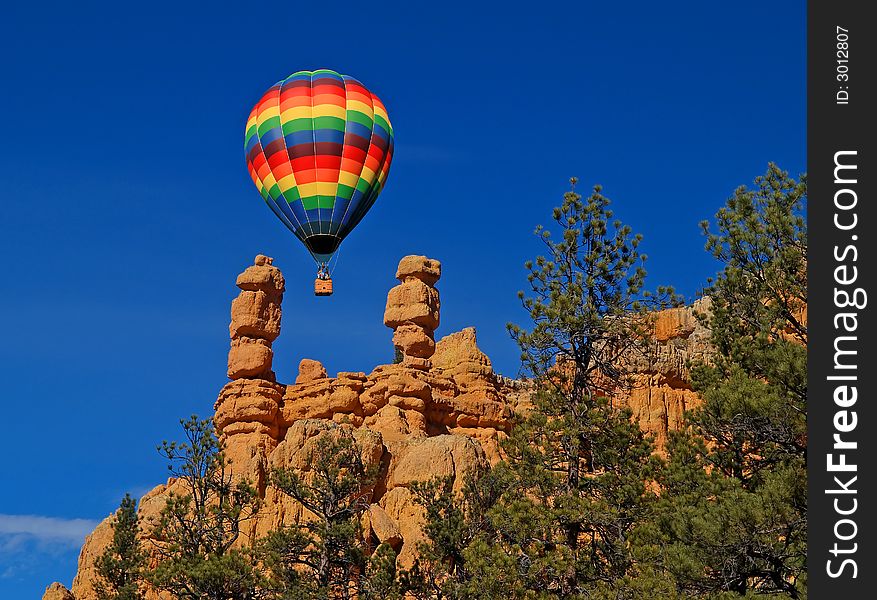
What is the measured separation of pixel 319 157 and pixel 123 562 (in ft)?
57.6

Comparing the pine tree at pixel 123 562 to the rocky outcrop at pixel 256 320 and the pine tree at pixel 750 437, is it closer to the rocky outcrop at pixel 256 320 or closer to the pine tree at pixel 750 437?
the rocky outcrop at pixel 256 320

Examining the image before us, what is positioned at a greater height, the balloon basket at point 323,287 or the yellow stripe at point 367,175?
the yellow stripe at point 367,175

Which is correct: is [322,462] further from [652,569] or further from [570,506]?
[652,569]

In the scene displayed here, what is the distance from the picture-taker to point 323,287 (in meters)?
53.3

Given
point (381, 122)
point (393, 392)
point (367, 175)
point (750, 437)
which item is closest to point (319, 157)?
point (367, 175)

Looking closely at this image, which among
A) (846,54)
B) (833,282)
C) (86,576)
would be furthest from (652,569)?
(86,576)

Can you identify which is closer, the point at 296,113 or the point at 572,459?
the point at 572,459

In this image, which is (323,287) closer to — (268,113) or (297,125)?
(297,125)

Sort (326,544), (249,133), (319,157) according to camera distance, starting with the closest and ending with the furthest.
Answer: (326,544) → (319,157) → (249,133)

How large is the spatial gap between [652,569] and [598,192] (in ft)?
38.6

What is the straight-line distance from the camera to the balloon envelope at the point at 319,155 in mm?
52656

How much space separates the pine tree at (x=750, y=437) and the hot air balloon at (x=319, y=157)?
2054 cm

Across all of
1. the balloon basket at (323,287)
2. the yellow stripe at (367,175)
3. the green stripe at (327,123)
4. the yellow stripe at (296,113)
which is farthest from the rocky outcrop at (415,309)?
the yellow stripe at (296,113)

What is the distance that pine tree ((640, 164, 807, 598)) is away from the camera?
28.1 meters
